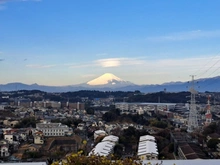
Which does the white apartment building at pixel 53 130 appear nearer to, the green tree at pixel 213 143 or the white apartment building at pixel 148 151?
the white apartment building at pixel 148 151

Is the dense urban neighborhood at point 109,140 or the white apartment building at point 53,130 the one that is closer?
the dense urban neighborhood at point 109,140

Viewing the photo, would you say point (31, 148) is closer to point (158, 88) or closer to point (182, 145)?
point (182, 145)

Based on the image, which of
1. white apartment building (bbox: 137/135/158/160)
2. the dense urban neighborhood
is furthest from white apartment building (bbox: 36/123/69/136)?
white apartment building (bbox: 137/135/158/160)

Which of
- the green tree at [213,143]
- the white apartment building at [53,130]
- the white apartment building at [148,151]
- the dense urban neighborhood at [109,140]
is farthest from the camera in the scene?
the white apartment building at [53,130]

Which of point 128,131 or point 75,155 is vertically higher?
point 75,155

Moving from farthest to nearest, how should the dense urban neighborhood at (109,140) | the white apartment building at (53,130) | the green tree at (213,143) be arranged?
the white apartment building at (53,130) → the green tree at (213,143) → the dense urban neighborhood at (109,140)

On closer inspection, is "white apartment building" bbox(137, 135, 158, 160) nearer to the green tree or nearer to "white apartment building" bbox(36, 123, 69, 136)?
the green tree

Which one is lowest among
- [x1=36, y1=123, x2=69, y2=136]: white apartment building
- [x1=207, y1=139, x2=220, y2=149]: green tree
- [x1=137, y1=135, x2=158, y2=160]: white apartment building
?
[x1=36, y1=123, x2=69, y2=136]: white apartment building

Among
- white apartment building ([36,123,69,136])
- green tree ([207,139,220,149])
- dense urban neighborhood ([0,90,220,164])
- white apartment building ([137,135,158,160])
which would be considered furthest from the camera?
white apartment building ([36,123,69,136])

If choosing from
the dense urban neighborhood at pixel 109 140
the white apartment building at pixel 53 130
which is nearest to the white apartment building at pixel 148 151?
the dense urban neighborhood at pixel 109 140

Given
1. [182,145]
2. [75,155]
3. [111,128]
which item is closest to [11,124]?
[111,128]

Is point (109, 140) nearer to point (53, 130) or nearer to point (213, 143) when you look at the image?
point (213, 143)
